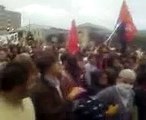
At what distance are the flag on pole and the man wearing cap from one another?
5.61 m

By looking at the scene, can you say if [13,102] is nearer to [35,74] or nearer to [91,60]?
[35,74]

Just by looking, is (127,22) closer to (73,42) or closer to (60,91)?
(73,42)

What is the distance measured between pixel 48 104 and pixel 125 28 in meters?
7.65

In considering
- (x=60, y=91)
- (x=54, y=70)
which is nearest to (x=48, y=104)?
(x=54, y=70)

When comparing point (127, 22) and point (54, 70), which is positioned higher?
point (54, 70)

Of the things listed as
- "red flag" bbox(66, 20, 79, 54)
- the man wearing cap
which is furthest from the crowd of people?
"red flag" bbox(66, 20, 79, 54)

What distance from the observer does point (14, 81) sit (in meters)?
4.09

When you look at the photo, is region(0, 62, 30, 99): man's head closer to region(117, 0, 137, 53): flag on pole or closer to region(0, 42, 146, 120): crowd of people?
region(0, 42, 146, 120): crowd of people

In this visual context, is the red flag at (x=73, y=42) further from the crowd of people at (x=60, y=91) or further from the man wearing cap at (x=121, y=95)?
the man wearing cap at (x=121, y=95)

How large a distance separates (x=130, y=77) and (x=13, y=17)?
54.5m

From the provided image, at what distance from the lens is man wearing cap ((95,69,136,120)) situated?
6.05 metres

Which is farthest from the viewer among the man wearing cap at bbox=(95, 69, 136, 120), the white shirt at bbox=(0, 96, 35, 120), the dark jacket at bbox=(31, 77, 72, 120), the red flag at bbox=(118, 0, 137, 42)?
the red flag at bbox=(118, 0, 137, 42)

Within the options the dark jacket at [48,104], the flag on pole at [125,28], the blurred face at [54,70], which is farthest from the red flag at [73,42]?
the dark jacket at [48,104]

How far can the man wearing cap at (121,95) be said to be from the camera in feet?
19.9
